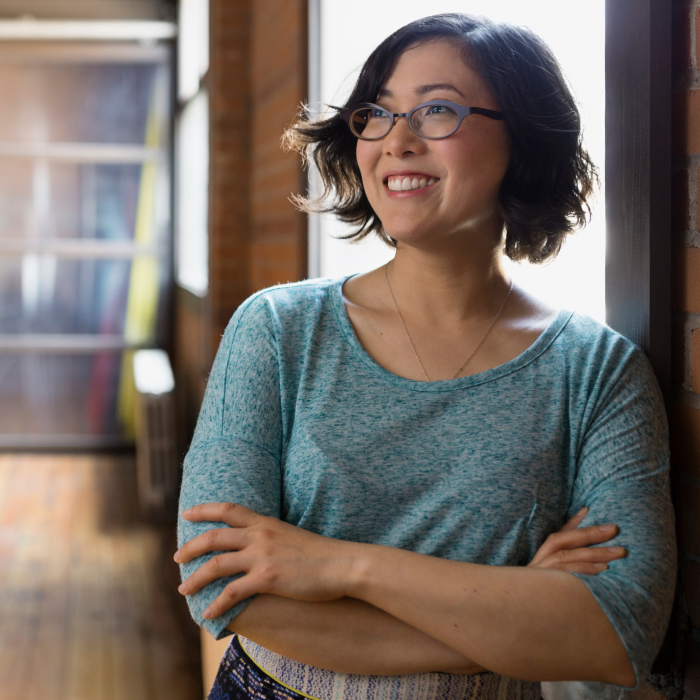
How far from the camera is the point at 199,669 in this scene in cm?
298

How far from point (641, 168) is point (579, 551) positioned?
566 mm

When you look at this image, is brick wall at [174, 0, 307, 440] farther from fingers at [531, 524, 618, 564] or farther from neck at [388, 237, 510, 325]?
fingers at [531, 524, 618, 564]

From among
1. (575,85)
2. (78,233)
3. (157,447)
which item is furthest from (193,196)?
(575,85)

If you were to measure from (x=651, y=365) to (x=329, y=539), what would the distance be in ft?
1.82

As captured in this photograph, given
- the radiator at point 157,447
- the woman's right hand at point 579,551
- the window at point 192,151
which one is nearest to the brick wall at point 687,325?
the woman's right hand at point 579,551

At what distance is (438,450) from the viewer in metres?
1.22

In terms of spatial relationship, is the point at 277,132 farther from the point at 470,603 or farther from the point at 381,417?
the point at 470,603

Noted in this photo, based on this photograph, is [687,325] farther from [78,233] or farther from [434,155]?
[78,233]

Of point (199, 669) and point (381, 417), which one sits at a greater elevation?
point (381, 417)

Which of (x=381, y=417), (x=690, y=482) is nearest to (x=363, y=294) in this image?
(x=381, y=417)

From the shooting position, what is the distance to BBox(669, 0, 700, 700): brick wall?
118 cm

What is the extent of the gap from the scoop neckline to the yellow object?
5.34 m

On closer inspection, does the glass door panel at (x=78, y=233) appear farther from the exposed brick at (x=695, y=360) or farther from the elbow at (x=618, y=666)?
the elbow at (x=618, y=666)

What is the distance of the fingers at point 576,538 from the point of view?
1124 millimetres
